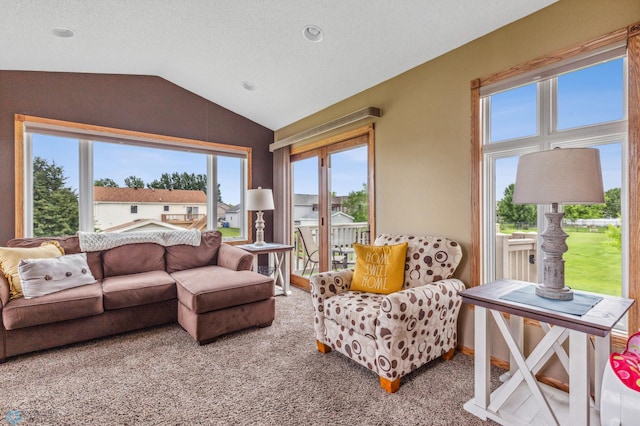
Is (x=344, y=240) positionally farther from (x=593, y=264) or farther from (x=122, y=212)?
(x=122, y=212)

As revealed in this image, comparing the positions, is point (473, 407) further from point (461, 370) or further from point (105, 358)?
point (105, 358)

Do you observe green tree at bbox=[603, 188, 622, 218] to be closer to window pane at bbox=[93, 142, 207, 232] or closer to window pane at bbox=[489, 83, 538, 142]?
window pane at bbox=[489, 83, 538, 142]

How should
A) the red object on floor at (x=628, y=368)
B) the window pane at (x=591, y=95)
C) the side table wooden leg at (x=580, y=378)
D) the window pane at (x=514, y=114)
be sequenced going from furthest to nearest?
the window pane at (x=514, y=114)
the window pane at (x=591, y=95)
the side table wooden leg at (x=580, y=378)
the red object on floor at (x=628, y=368)

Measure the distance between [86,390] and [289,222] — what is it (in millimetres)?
2962

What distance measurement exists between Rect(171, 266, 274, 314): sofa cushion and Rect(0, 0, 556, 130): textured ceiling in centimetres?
215

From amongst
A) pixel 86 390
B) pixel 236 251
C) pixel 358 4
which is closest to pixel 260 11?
pixel 358 4

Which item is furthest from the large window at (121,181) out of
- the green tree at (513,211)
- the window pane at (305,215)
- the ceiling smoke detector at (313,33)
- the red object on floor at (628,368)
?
the red object on floor at (628,368)

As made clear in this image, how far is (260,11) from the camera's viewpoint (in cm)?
249

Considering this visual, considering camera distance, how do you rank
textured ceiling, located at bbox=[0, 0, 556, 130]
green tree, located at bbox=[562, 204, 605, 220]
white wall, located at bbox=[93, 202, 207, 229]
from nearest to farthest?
green tree, located at bbox=[562, 204, 605, 220], textured ceiling, located at bbox=[0, 0, 556, 130], white wall, located at bbox=[93, 202, 207, 229]

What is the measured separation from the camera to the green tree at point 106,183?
370 centimetres

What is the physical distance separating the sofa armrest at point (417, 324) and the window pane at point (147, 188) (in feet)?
10.8

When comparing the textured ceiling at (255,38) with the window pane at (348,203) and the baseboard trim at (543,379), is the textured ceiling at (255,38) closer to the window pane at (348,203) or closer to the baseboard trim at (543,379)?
the window pane at (348,203)

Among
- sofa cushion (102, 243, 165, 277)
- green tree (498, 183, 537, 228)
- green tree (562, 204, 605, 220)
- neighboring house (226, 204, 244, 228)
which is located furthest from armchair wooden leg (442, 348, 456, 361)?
neighboring house (226, 204, 244, 228)

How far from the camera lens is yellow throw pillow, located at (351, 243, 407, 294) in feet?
7.97
